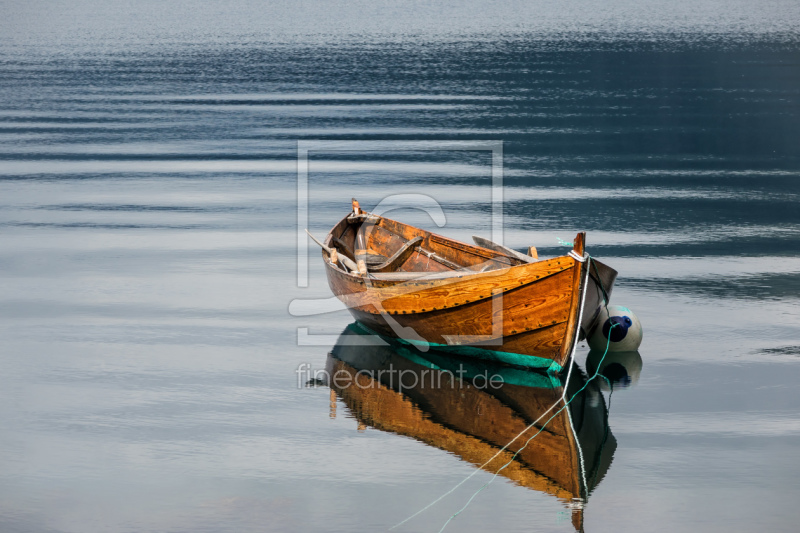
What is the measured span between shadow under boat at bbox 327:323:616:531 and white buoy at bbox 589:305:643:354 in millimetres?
634

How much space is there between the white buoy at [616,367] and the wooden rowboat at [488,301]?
398 millimetres

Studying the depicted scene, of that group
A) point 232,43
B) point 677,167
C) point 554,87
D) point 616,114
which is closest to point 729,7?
→ point 232,43

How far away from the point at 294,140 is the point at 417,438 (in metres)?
20.7

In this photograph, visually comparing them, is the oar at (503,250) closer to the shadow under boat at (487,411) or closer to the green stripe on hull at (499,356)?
the green stripe on hull at (499,356)

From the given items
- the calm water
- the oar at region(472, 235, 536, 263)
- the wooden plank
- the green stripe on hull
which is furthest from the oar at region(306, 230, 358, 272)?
the wooden plank

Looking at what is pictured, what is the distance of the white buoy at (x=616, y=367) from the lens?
13.9 m

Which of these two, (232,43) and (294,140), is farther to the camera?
(232,43)

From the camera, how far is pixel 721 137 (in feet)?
106

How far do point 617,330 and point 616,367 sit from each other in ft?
1.83

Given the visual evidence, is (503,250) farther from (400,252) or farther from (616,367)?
(616,367)

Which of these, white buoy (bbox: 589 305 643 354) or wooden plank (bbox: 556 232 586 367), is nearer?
wooden plank (bbox: 556 232 586 367)

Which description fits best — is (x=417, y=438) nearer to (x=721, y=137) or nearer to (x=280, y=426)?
(x=280, y=426)

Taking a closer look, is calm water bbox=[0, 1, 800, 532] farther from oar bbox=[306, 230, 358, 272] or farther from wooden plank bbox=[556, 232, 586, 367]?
oar bbox=[306, 230, 358, 272]

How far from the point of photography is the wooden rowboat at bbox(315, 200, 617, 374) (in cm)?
1358
